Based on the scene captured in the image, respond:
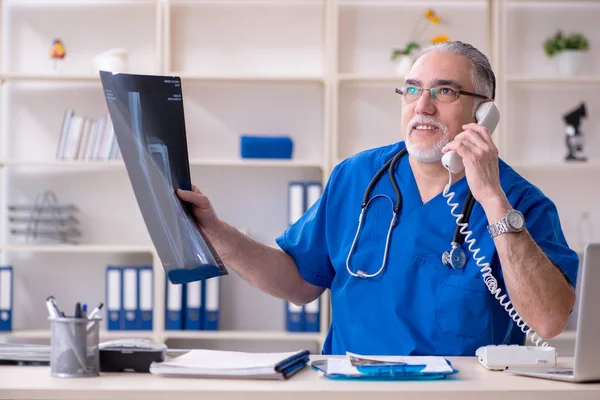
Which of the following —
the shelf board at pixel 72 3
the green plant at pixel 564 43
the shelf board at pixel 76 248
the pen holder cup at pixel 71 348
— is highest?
the shelf board at pixel 72 3

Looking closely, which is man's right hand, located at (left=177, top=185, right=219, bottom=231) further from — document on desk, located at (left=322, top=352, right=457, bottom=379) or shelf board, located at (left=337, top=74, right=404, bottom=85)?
shelf board, located at (left=337, top=74, right=404, bottom=85)

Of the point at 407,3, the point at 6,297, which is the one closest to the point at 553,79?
the point at 407,3

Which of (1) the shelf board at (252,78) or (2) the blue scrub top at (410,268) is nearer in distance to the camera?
(2) the blue scrub top at (410,268)

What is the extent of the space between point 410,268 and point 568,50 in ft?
7.53

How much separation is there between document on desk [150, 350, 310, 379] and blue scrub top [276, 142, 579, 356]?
0.42 metres

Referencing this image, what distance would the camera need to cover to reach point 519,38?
3883mm

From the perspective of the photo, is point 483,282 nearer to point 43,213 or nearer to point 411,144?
point 411,144

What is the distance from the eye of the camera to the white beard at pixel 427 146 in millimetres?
1913

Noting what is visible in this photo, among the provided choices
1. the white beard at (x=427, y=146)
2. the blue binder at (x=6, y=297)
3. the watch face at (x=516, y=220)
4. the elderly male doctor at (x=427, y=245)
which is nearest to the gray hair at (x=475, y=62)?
the elderly male doctor at (x=427, y=245)

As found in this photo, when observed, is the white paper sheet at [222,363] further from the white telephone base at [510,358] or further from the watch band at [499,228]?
the watch band at [499,228]

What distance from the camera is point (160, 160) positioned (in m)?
1.51

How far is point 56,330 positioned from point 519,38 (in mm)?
3098

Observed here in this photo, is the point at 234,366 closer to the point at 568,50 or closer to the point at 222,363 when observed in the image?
the point at 222,363

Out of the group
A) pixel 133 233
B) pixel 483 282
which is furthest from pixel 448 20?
pixel 483 282
